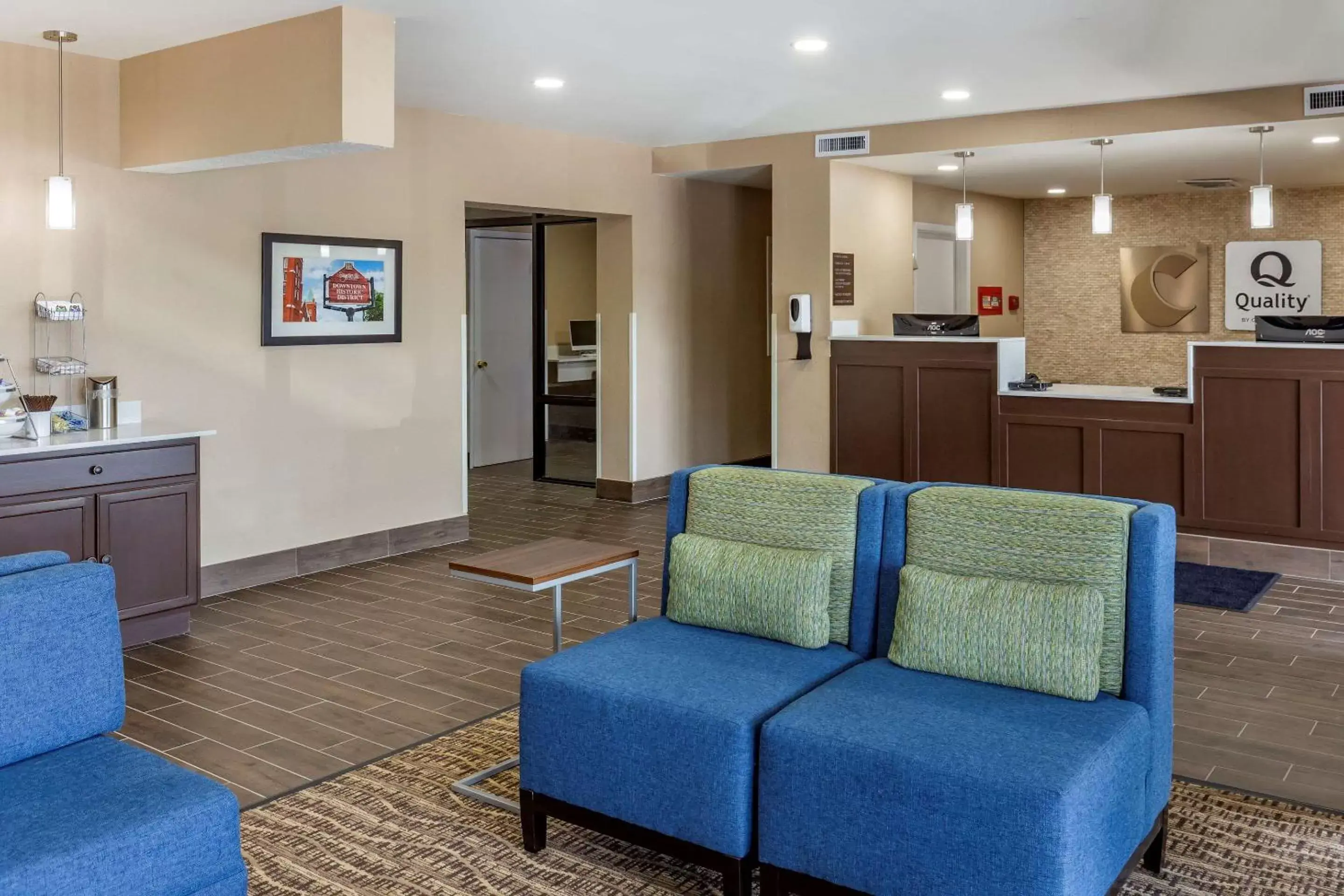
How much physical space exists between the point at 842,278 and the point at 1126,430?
97.1 inches

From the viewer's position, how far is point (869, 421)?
8297 mm

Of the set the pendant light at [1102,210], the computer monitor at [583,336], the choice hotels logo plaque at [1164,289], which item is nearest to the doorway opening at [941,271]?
the choice hotels logo plaque at [1164,289]

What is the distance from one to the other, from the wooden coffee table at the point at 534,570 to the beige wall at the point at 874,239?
16.3 ft

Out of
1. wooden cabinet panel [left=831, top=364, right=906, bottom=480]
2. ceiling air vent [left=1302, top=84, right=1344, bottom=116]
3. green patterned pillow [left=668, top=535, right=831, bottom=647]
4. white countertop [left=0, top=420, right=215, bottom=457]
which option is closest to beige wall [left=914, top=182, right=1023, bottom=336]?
wooden cabinet panel [left=831, top=364, right=906, bottom=480]

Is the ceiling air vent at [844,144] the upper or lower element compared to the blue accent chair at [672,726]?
upper

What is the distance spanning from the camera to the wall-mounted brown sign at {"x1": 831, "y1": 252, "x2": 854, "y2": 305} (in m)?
8.48

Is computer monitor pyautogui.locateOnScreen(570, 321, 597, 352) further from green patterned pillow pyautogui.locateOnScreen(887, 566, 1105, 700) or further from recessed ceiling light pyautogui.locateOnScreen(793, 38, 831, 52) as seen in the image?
green patterned pillow pyautogui.locateOnScreen(887, 566, 1105, 700)

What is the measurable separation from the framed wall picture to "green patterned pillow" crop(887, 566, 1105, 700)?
4.42m

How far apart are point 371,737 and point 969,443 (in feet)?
16.2

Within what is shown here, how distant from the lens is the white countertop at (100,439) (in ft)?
15.5

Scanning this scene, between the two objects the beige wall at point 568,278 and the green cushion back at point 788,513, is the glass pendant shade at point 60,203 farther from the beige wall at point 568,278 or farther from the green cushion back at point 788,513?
the beige wall at point 568,278

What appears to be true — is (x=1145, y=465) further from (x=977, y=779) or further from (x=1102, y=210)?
(x=977, y=779)

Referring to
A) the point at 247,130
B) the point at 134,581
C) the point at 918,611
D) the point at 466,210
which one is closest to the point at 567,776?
the point at 918,611

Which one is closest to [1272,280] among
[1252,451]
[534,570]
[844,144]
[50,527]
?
[1252,451]
